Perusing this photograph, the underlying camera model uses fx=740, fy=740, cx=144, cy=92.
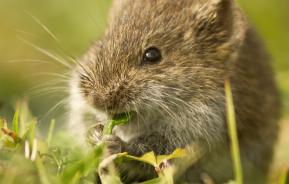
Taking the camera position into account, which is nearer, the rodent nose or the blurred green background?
the rodent nose

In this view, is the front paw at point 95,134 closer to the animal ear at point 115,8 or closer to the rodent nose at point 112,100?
the rodent nose at point 112,100

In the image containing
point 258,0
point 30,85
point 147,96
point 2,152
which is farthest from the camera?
point 258,0

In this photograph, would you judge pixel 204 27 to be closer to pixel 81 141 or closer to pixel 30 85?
pixel 81 141

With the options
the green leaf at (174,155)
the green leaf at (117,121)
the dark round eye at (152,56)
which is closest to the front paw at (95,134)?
the green leaf at (117,121)

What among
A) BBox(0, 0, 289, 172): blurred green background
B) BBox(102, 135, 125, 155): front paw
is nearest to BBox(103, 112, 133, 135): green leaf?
BBox(102, 135, 125, 155): front paw

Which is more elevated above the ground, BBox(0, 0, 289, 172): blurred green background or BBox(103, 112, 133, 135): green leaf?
BBox(0, 0, 289, 172): blurred green background

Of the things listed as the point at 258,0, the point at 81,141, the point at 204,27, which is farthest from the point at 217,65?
the point at 258,0

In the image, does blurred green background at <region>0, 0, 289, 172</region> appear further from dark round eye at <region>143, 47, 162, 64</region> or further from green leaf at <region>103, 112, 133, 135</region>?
green leaf at <region>103, 112, 133, 135</region>
